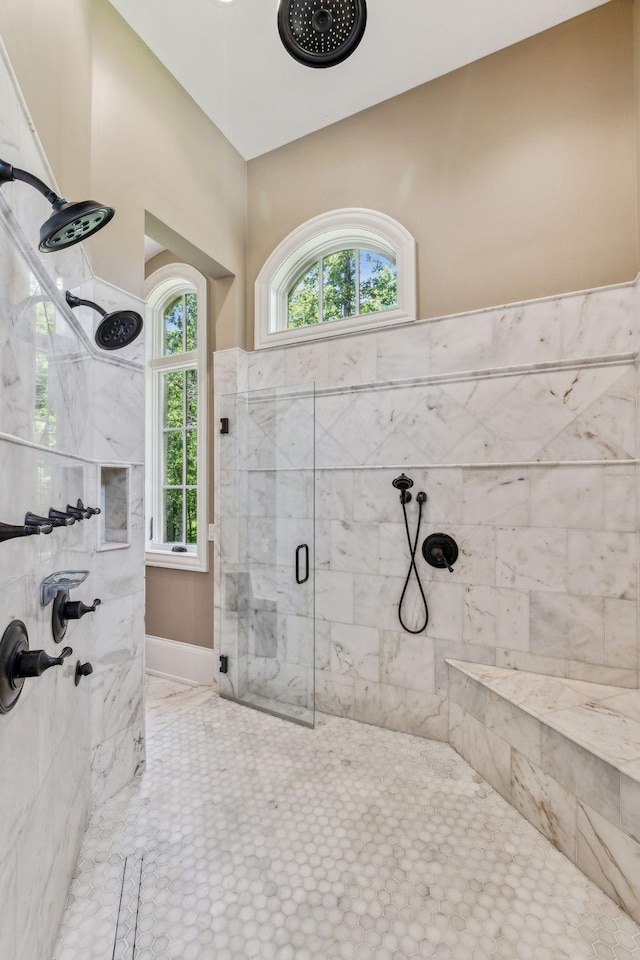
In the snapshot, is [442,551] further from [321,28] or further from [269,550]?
[321,28]

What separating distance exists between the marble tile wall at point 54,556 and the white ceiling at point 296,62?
4.59 ft

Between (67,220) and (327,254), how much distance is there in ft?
6.86

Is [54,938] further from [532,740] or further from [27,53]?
[27,53]

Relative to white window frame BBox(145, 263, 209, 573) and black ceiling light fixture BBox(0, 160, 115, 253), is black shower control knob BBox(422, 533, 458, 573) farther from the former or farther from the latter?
black ceiling light fixture BBox(0, 160, 115, 253)

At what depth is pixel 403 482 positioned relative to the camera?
2230 mm

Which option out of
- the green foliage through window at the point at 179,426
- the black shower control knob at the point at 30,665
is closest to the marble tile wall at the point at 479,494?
the green foliage through window at the point at 179,426

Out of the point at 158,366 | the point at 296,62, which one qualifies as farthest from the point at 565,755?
the point at 158,366

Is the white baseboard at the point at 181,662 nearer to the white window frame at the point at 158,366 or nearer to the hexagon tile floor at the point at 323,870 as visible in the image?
the white window frame at the point at 158,366

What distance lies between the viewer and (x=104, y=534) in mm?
1910

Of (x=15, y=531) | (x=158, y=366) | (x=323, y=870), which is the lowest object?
Answer: (x=323, y=870)

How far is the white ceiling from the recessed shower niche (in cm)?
217

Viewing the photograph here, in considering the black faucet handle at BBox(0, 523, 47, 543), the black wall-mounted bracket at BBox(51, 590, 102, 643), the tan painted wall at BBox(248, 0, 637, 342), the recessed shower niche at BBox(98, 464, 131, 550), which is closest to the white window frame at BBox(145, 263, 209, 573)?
the recessed shower niche at BBox(98, 464, 131, 550)

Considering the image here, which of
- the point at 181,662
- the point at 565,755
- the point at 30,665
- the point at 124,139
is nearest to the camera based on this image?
the point at 30,665

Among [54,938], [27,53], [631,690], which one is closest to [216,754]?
[54,938]
